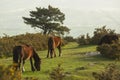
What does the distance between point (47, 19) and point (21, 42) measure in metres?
23.7

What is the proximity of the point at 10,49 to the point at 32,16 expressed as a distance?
28.5m

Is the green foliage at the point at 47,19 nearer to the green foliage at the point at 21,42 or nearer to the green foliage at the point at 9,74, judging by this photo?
the green foliage at the point at 21,42

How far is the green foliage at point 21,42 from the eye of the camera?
36.8 meters

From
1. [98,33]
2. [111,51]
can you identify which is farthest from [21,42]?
[111,51]

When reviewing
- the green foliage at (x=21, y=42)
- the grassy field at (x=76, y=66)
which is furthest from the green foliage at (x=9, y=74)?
the green foliage at (x=21, y=42)

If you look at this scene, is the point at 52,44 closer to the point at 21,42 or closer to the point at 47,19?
the point at 21,42

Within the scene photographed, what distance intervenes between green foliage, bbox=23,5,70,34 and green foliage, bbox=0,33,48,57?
17.6 meters

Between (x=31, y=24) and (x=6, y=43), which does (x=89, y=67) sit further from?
(x=31, y=24)

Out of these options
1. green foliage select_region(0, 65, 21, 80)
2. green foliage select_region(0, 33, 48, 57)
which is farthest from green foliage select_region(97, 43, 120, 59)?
green foliage select_region(0, 65, 21, 80)

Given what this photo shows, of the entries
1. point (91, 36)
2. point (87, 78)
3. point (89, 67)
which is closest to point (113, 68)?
point (87, 78)

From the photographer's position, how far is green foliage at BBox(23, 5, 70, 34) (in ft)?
208

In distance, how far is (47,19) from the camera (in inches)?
2509

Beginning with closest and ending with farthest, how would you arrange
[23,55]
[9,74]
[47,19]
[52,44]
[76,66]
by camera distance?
1. [9,74]
2. [23,55]
3. [76,66]
4. [52,44]
5. [47,19]

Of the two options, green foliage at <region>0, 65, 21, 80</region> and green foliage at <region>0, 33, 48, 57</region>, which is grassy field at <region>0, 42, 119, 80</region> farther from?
green foliage at <region>0, 33, 48, 57</region>
